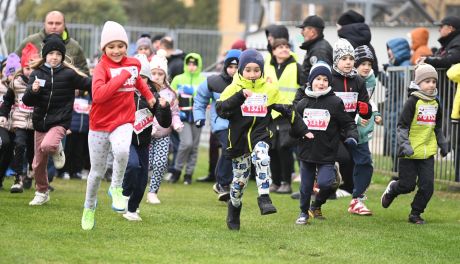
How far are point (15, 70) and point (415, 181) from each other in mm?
5922

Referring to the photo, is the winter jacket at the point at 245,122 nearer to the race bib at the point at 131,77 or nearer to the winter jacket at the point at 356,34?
the race bib at the point at 131,77

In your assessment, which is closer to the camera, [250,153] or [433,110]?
[250,153]

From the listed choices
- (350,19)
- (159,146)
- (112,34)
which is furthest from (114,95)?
(350,19)

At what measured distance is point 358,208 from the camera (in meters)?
12.8

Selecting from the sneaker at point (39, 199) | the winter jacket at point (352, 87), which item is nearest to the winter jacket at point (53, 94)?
the sneaker at point (39, 199)

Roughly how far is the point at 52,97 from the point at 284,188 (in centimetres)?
455

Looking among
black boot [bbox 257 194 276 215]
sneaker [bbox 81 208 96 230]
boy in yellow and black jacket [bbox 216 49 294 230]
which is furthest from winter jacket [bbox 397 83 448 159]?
sneaker [bbox 81 208 96 230]

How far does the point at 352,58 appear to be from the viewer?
12.3 m

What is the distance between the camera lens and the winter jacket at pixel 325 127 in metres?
11.4

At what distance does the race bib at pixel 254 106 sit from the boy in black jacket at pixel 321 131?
0.97m

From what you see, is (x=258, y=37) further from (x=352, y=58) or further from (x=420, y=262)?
(x=420, y=262)

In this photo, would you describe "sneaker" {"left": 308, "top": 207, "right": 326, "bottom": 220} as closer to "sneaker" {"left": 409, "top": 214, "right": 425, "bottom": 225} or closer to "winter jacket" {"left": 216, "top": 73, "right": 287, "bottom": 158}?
"sneaker" {"left": 409, "top": 214, "right": 425, "bottom": 225}

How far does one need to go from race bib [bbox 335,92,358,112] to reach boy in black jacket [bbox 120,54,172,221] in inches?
92.9

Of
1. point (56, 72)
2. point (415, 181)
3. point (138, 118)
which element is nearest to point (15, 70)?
point (56, 72)
